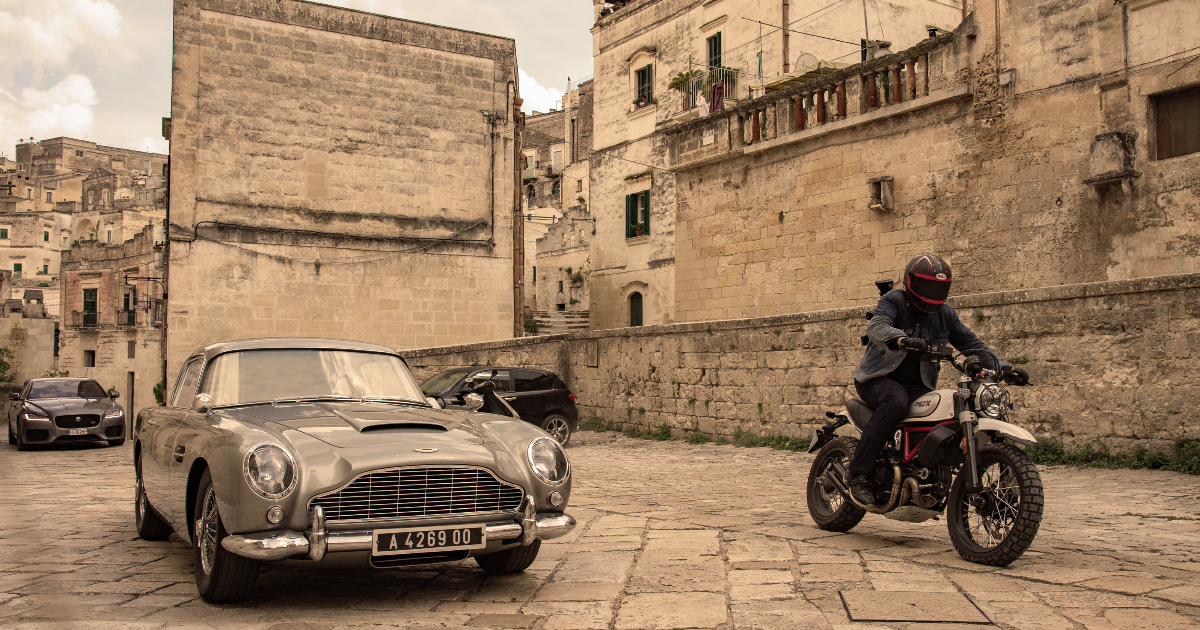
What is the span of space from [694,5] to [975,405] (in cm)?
2480

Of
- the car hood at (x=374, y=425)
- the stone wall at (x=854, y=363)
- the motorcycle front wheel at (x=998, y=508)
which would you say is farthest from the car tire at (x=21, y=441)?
the motorcycle front wheel at (x=998, y=508)

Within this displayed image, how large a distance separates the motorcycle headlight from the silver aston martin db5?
2.36 m

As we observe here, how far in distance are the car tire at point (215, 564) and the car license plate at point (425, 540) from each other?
687mm

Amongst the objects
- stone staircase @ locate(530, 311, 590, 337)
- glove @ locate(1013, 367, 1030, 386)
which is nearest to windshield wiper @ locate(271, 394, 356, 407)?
glove @ locate(1013, 367, 1030, 386)

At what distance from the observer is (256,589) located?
15.7 ft

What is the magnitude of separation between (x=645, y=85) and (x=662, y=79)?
0.91 metres

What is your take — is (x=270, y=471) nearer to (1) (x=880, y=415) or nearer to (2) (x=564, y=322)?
(1) (x=880, y=415)

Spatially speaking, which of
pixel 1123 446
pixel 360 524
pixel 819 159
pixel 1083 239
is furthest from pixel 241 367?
pixel 819 159

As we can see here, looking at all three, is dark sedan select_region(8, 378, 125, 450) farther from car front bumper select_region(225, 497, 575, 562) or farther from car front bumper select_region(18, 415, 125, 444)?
car front bumper select_region(225, 497, 575, 562)

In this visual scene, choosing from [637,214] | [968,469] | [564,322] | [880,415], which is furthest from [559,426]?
[564,322]

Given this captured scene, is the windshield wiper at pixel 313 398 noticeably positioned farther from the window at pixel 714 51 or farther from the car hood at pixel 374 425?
the window at pixel 714 51

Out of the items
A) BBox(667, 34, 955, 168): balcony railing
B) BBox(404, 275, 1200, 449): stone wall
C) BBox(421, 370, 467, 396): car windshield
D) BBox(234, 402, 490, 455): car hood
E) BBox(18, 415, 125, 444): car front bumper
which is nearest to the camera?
BBox(234, 402, 490, 455): car hood

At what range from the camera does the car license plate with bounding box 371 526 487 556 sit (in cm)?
418

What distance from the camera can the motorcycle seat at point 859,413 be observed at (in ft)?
19.5
